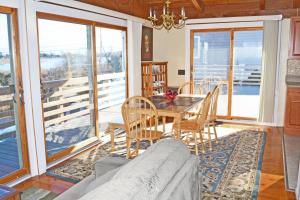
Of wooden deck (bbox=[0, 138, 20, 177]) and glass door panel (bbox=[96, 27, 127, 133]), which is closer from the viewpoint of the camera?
wooden deck (bbox=[0, 138, 20, 177])

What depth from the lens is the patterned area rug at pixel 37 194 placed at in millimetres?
2824

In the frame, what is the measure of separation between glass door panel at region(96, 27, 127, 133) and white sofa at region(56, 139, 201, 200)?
2.94m

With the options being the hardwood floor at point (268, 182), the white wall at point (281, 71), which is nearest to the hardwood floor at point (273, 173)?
the hardwood floor at point (268, 182)

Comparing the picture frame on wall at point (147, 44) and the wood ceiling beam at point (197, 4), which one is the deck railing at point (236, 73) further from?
the wood ceiling beam at point (197, 4)

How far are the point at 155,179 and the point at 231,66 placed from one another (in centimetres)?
503

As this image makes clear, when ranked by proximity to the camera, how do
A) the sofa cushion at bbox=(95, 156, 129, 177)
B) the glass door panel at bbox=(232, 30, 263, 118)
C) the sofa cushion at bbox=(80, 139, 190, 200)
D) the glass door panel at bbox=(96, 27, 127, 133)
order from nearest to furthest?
1. the sofa cushion at bbox=(80, 139, 190, 200)
2. the sofa cushion at bbox=(95, 156, 129, 177)
3. the glass door panel at bbox=(96, 27, 127, 133)
4. the glass door panel at bbox=(232, 30, 263, 118)

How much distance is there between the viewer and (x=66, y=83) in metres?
4.00

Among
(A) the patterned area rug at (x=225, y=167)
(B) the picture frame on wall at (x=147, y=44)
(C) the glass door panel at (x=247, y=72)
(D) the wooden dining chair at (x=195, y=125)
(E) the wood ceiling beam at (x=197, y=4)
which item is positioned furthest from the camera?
(B) the picture frame on wall at (x=147, y=44)

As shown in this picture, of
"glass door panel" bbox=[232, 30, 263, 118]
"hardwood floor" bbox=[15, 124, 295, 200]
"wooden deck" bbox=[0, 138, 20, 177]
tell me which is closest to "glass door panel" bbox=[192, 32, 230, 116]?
"glass door panel" bbox=[232, 30, 263, 118]

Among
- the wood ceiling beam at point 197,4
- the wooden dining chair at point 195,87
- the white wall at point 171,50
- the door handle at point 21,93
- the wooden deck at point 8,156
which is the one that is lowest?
the wooden deck at point 8,156

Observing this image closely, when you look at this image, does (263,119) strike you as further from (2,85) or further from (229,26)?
(2,85)

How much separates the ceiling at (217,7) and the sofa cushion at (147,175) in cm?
377

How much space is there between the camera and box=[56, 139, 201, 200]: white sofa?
44.7 inches

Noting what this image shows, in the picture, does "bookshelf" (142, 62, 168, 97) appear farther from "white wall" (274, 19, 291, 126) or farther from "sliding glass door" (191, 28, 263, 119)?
"white wall" (274, 19, 291, 126)
